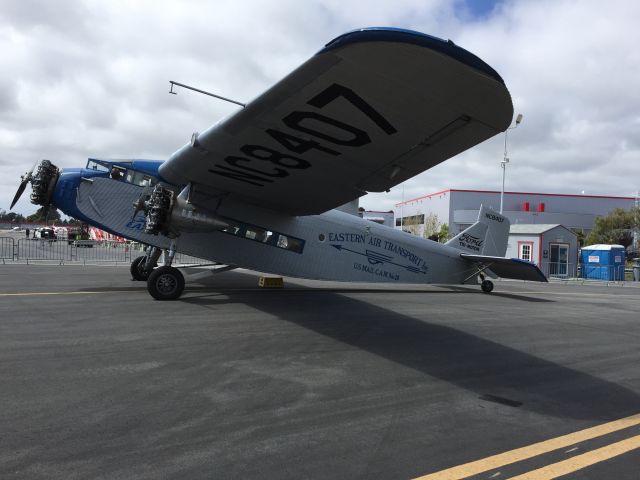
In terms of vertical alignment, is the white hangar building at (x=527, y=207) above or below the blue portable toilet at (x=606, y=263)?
above

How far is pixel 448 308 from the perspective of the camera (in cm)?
1159

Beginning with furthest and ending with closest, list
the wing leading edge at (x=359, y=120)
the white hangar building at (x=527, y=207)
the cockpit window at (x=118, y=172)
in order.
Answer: the white hangar building at (x=527, y=207) → the cockpit window at (x=118, y=172) → the wing leading edge at (x=359, y=120)

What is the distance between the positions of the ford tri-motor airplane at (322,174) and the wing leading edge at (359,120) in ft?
0.07

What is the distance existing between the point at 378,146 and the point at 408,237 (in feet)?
24.7

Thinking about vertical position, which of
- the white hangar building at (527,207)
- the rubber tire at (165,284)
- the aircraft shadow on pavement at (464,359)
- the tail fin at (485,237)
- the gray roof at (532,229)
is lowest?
the aircraft shadow on pavement at (464,359)

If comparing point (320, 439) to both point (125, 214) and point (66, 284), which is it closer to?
point (125, 214)

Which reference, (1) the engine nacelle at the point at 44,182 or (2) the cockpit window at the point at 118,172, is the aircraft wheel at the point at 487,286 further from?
(1) the engine nacelle at the point at 44,182

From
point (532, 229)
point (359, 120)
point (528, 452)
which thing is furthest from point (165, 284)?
point (532, 229)

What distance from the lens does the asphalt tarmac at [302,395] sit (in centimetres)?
326

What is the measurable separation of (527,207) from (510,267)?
4676 cm

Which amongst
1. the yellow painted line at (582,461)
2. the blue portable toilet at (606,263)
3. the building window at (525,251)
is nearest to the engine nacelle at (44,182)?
the yellow painted line at (582,461)

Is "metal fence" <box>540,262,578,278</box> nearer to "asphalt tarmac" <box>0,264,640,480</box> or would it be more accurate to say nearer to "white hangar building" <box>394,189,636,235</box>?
"white hangar building" <box>394,189,636,235</box>

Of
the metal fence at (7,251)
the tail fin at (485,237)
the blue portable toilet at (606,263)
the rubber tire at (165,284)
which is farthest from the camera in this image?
the blue portable toilet at (606,263)

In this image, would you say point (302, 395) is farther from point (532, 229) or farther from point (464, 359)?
point (532, 229)
